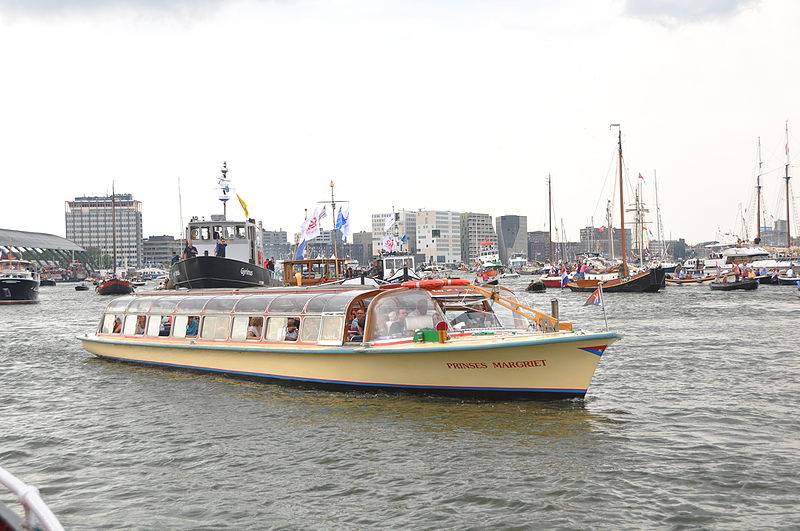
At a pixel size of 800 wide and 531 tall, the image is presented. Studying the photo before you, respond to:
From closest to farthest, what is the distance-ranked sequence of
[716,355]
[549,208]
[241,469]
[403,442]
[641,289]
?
[241,469] < [403,442] < [716,355] < [641,289] < [549,208]

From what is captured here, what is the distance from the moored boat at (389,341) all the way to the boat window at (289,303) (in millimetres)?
39

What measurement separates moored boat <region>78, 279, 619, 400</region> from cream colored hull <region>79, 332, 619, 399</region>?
23 millimetres

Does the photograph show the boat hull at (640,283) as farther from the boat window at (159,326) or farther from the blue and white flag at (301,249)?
the boat window at (159,326)

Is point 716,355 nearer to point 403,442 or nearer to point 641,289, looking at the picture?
point 403,442

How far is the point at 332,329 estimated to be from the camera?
54.8 ft

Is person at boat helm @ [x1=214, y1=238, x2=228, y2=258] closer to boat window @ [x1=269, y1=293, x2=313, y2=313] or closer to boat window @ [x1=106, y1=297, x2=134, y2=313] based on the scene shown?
boat window @ [x1=106, y1=297, x2=134, y2=313]

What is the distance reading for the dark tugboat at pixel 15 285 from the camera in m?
69.7

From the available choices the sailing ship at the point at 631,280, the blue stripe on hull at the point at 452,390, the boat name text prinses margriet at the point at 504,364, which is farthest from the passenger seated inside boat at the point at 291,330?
the sailing ship at the point at 631,280

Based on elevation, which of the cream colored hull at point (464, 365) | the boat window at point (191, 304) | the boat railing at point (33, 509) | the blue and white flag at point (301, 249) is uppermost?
the blue and white flag at point (301, 249)

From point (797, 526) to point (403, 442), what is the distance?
6.45 meters

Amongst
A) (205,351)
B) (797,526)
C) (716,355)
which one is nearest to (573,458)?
(797,526)

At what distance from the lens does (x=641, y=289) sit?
66.1m

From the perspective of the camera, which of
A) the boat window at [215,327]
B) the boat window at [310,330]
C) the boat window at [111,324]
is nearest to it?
the boat window at [310,330]

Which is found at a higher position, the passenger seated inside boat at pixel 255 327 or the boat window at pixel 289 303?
the boat window at pixel 289 303
